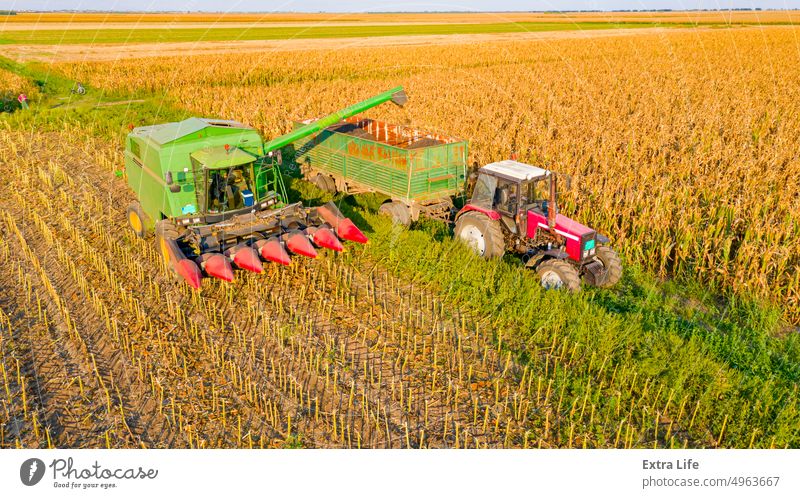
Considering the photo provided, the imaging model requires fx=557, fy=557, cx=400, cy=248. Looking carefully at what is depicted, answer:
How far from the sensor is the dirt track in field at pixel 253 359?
667 cm

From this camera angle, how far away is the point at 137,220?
482 inches

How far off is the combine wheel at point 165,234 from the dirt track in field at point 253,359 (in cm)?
54

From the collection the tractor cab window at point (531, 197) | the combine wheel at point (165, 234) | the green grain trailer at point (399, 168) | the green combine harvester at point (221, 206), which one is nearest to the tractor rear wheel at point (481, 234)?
the tractor cab window at point (531, 197)

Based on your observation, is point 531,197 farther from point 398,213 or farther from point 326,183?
point 326,183

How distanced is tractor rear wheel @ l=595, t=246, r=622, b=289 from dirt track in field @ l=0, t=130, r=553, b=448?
9.10ft

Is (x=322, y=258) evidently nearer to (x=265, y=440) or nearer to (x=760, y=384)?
(x=265, y=440)

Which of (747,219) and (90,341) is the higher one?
(747,219)

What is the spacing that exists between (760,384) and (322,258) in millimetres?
7649

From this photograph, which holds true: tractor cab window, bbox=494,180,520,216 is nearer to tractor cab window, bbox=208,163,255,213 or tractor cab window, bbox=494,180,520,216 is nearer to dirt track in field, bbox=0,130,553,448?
dirt track in field, bbox=0,130,553,448

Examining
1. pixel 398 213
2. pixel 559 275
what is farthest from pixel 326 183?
pixel 559 275

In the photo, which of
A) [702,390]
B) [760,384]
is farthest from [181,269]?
[760,384]

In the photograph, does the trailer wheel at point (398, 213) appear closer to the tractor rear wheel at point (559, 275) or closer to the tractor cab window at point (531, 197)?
the tractor cab window at point (531, 197)

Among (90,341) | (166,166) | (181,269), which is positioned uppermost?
(166,166)

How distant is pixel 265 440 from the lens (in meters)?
6.50
